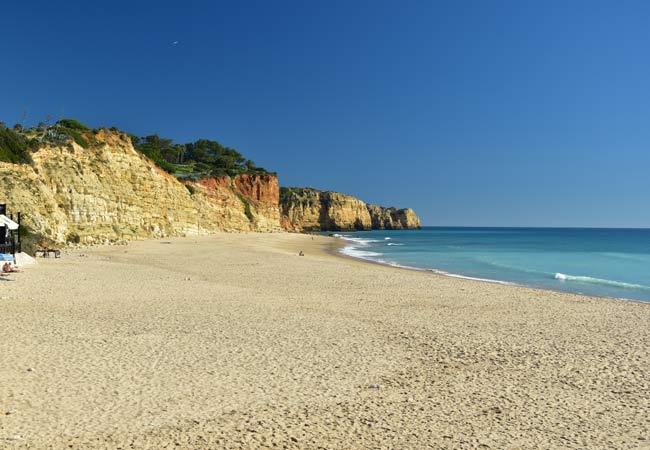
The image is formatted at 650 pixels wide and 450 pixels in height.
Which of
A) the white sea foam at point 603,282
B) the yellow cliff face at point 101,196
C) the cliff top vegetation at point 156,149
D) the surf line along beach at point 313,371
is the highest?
the cliff top vegetation at point 156,149

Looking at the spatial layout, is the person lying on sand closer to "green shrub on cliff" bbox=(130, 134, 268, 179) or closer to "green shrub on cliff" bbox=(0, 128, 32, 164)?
"green shrub on cliff" bbox=(0, 128, 32, 164)

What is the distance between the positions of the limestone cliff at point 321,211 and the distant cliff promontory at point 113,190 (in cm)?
3276

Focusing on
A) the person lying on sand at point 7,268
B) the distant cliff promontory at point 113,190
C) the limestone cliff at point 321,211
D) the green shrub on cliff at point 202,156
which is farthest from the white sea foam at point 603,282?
the limestone cliff at point 321,211

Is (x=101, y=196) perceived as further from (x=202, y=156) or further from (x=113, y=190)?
(x=202, y=156)

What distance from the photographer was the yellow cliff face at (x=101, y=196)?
94.7 ft

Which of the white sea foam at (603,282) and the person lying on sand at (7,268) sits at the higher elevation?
the person lying on sand at (7,268)

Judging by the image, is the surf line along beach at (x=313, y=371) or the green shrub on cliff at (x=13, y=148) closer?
the surf line along beach at (x=313, y=371)

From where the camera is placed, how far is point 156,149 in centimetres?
7312

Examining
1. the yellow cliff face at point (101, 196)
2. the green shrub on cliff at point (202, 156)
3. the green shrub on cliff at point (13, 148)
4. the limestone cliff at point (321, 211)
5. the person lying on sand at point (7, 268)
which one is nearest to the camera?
the person lying on sand at point (7, 268)

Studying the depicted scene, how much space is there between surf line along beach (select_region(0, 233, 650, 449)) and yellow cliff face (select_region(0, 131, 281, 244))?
17.0 m

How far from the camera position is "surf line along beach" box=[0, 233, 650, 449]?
17.5 feet

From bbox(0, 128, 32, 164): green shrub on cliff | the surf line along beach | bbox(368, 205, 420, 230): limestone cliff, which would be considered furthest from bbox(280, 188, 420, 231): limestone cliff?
the surf line along beach

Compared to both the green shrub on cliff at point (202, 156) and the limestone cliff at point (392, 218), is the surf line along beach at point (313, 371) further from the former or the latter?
the limestone cliff at point (392, 218)

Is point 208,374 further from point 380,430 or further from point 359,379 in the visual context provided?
point 380,430
